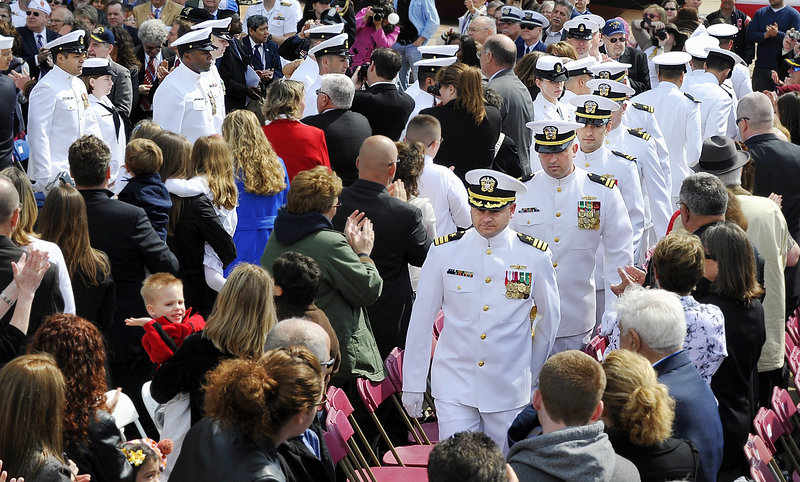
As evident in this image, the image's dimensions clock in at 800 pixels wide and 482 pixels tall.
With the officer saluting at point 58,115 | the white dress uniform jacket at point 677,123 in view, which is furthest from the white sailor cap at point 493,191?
the white dress uniform jacket at point 677,123

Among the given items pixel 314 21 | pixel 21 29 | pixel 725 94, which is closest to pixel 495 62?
pixel 725 94

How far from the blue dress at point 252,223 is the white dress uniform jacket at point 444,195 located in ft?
3.12

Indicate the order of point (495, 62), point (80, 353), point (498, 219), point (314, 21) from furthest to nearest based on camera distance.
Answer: point (314, 21) < point (495, 62) < point (498, 219) < point (80, 353)

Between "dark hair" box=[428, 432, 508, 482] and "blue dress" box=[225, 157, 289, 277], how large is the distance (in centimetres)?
369

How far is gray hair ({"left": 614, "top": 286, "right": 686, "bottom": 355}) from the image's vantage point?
163 inches

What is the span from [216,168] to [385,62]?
2601mm

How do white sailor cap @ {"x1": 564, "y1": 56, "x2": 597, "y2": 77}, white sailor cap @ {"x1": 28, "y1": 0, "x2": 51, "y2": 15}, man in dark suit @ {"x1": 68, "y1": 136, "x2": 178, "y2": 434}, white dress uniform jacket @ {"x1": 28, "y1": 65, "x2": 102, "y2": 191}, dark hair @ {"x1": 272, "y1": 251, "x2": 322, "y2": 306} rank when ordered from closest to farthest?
dark hair @ {"x1": 272, "y1": 251, "x2": 322, "y2": 306} < man in dark suit @ {"x1": 68, "y1": 136, "x2": 178, "y2": 434} < white dress uniform jacket @ {"x1": 28, "y1": 65, "x2": 102, "y2": 191} < white sailor cap @ {"x1": 564, "y1": 56, "x2": 597, "y2": 77} < white sailor cap @ {"x1": 28, "y1": 0, "x2": 51, "y2": 15}

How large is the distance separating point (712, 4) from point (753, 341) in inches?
625

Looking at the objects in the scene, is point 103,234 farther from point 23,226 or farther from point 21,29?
point 21,29

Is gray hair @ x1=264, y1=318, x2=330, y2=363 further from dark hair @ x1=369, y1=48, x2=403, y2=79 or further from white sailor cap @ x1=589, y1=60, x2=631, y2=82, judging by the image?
white sailor cap @ x1=589, y1=60, x2=631, y2=82

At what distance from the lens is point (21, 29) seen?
1141cm

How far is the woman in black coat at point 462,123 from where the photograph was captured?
7703 mm

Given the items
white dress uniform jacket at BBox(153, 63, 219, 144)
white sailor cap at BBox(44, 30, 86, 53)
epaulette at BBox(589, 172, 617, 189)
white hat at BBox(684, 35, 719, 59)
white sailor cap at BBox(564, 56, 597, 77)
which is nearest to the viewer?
epaulette at BBox(589, 172, 617, 189)

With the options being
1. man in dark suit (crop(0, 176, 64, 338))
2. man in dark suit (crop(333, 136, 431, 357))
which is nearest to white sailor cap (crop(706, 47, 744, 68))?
man in dark suit (crop(333, 136, 431, 357))
